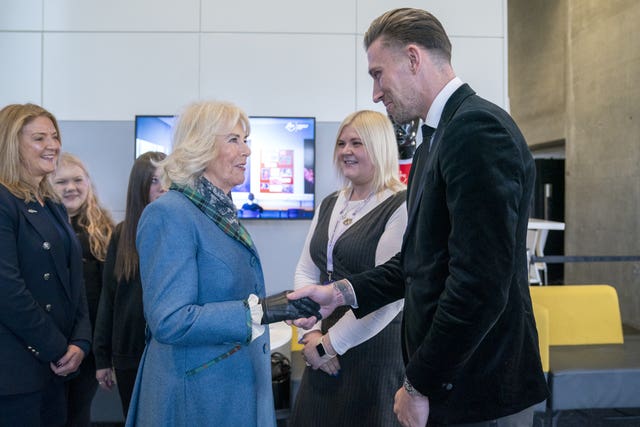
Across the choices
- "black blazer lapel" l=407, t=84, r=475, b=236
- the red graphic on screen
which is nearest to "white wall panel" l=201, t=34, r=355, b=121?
the red graphic on screen

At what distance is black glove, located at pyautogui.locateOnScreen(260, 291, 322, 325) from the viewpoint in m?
1.58

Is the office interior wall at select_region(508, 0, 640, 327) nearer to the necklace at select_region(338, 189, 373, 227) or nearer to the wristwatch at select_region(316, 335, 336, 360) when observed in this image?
the necklace at select_region(338, 189, 373, 227)

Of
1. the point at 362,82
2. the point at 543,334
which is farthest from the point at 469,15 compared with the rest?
the point at 543,334

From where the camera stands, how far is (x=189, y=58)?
15.5 feet

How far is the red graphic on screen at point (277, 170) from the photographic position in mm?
4762

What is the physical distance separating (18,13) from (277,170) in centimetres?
258

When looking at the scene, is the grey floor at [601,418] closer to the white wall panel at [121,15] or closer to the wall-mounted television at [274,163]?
the wall-mounted television at [274,163]

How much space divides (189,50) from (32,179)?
2.85m

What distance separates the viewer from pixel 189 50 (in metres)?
4.72

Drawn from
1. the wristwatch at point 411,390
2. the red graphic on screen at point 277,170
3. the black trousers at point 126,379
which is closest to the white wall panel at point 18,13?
the red graphic on screen at point 277,170

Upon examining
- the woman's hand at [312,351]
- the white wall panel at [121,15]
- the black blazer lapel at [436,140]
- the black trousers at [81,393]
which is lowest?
the black trousers at [81,393]

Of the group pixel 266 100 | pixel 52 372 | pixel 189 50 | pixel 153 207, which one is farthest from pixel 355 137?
pixel 189 50

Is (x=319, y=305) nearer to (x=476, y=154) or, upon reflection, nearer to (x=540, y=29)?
(x=476, y=154)

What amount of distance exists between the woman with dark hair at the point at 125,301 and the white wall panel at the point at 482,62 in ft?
10.4
